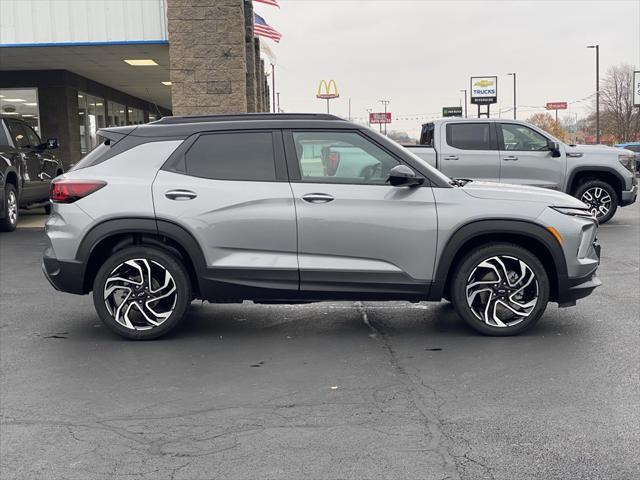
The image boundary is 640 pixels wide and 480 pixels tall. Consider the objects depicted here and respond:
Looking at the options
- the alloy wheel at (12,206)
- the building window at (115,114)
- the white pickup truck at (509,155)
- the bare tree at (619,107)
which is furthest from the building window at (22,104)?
the bare tree at (619,107)

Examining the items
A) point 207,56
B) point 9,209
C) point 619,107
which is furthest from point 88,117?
point 619,107

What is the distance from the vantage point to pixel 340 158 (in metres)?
6.07

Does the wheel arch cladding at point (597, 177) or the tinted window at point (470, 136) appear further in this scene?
the wheel arch cladding at point (597, 177)

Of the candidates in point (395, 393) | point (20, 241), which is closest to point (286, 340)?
point (395, 393)

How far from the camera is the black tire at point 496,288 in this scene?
19.6ft

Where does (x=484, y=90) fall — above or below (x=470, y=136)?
above

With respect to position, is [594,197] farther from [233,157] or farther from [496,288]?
[233,157]

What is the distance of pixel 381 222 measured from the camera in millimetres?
5855

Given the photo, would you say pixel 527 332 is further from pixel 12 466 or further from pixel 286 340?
pixel 12 466

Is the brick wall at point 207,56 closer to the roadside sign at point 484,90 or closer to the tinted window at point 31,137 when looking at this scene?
the tinted window at point 31,137

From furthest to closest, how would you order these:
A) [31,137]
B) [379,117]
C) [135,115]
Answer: [379,117]
[135,115]
[31,137]

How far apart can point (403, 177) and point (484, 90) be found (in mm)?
70866

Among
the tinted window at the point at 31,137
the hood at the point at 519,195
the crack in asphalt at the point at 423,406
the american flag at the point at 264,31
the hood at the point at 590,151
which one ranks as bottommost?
Answer: the crack in asphalt at the point at 423,406

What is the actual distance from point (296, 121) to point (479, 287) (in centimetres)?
204
